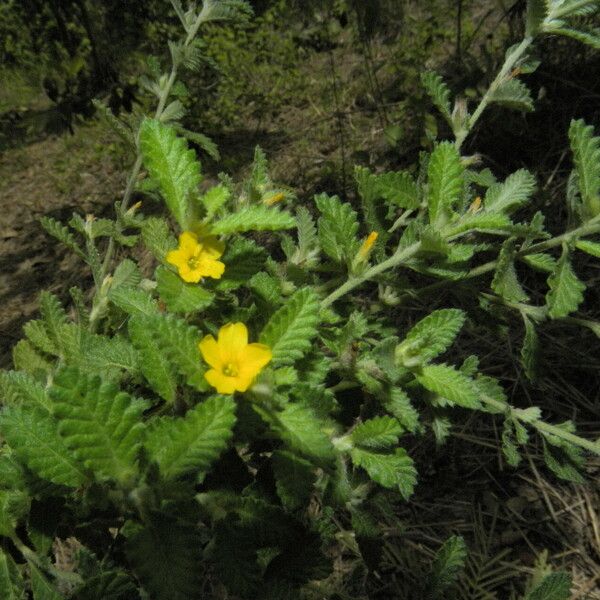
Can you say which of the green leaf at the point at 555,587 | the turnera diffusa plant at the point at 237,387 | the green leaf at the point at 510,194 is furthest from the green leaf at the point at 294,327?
the green leaf at the point at 555,587

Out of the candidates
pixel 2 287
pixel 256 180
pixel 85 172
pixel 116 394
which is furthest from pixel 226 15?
pixel 85 172

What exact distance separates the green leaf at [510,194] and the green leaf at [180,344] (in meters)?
0.55

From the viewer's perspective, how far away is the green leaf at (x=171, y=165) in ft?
2.55

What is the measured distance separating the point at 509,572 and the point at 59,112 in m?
2.04

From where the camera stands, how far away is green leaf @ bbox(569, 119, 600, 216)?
96 centimetres

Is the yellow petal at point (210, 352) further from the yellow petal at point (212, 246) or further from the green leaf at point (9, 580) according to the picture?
the green leaf at point (9, 580)

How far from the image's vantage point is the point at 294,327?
74 cm

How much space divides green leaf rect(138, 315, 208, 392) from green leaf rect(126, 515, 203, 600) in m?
0.17

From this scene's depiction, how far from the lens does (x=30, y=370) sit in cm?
109

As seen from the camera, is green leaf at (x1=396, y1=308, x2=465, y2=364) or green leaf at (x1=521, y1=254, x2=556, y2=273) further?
green leaf at (x1=521, y1=254, x2=556, y2=273)

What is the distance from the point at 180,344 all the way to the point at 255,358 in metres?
0.09

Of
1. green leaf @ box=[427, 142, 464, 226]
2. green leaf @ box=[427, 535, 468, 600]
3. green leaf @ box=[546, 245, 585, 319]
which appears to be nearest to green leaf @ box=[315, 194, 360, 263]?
green leaf @ box=[427, 142, 464, 226]

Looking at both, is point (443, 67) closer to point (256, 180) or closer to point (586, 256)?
point (586, 256)

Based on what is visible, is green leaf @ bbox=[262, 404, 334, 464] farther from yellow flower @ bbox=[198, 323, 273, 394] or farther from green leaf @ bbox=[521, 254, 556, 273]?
green leaf @ bbox=[521, 254, 556, 273]
